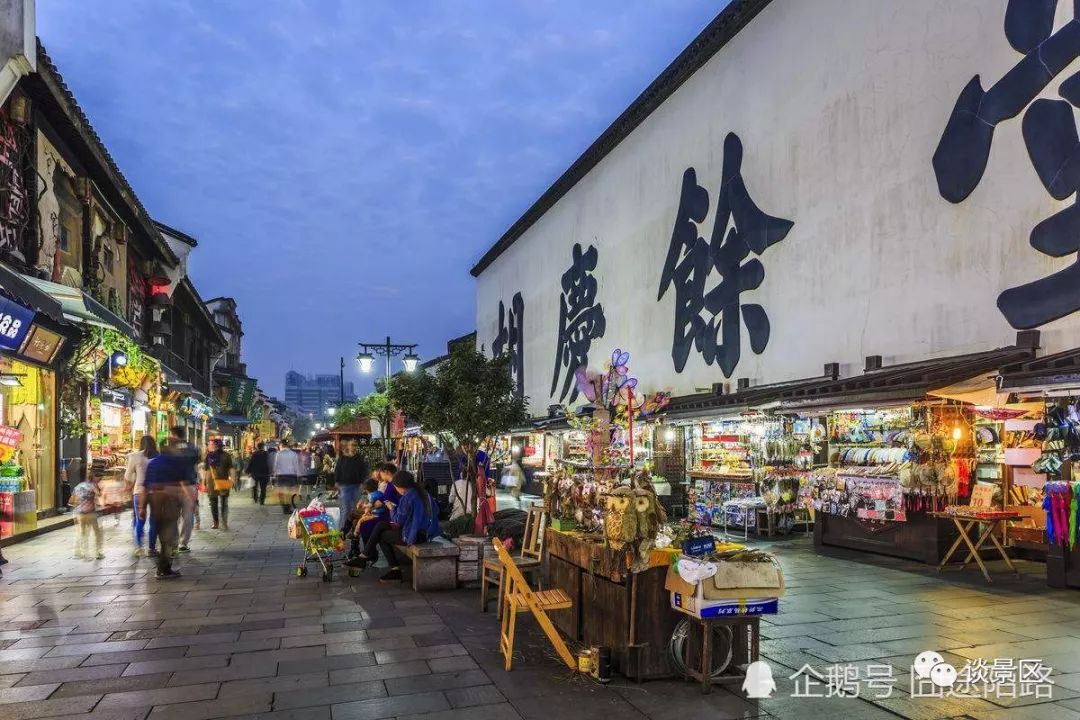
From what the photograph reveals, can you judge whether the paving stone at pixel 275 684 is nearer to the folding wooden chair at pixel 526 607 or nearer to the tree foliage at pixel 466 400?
the folding wooden chair at pixel 526 607

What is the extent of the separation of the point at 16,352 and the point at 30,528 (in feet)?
13.9

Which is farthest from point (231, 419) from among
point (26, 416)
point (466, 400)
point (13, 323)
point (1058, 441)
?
point (1058, 441)

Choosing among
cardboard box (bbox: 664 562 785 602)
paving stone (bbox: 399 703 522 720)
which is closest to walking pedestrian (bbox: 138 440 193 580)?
paving stone (bbox: 399 703 522 720)

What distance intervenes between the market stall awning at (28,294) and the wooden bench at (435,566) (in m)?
5.31

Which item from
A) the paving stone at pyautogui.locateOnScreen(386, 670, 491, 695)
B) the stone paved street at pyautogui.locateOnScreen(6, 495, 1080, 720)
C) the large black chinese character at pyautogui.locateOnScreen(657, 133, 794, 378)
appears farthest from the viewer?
the large black chinese character at pyautogui.locateOnScreen(657, 133, 794, 378)

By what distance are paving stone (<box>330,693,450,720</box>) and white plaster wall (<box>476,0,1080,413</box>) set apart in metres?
7.39

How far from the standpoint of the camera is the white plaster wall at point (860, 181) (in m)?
8.71

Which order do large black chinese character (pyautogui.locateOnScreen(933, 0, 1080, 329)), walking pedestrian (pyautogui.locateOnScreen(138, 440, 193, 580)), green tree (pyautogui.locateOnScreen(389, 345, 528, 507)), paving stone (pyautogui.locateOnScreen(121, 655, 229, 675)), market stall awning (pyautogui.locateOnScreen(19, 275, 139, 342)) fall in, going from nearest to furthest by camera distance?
paving stone (pyautogui.locateOnScreen(121, 655, 229, 675))
large black chinese character (pyautogui.locateOnScreen(933, 0, 1080, 329))
walking pedestrian (pyautogui.locateOnScreen(138, 440, 193, 580))
market stall awning (pyautogui.locateOnScreen(19, 275, 139, 342))
green tree (pyautogui.locateOnScreen(389, 345, 528, 507))

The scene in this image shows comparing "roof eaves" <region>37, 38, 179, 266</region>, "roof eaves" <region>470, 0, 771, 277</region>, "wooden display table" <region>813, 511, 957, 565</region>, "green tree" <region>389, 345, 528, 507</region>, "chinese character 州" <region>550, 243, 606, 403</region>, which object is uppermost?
A: "roof eaves" <region>470, 0, 771, 277</region>

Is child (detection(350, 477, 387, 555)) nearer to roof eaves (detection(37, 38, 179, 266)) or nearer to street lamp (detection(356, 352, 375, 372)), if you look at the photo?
roof eaves (detection(37, 38, 179, 266))

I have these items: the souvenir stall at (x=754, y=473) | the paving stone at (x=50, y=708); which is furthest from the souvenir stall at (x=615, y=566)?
the souvenir stall at (x=754, y=473)

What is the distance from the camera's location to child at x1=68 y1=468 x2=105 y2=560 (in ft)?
32.8

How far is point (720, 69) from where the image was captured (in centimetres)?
1486

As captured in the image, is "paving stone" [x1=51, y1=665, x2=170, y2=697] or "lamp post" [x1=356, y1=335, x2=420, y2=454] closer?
"paving stone" [x1=51, y1=665, x2=170, y2=697]
